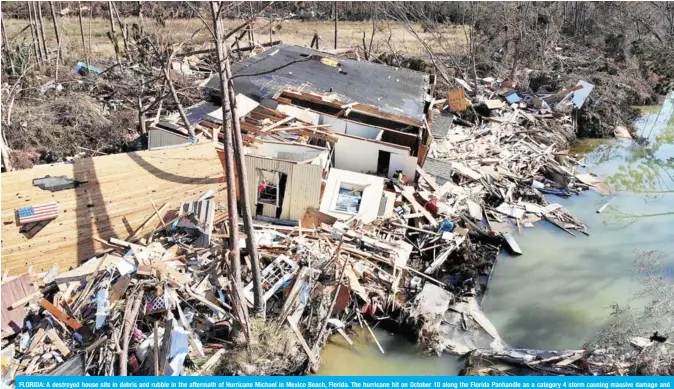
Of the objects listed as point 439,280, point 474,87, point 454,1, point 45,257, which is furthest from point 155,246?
point 454,1

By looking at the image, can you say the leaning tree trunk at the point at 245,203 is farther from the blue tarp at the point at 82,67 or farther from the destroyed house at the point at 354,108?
the blue tarp at the point at 82,67

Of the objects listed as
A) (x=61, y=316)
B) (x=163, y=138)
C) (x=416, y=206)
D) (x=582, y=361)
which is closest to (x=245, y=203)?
(x=61, y=316)

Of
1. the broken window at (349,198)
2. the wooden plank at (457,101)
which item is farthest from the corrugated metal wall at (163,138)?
the wooden plank at (457,101)

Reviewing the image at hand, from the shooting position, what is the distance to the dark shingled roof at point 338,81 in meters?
19.2

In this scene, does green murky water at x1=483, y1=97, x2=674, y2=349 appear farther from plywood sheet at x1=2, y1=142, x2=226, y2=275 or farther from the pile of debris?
plywood sheet at x1=2, y1=142, x2=226, y2=275

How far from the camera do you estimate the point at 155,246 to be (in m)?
12.6

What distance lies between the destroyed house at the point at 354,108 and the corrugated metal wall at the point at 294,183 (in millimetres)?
3155

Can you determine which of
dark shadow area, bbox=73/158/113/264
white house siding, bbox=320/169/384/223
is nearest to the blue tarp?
dark shadow area, bbox=73/158/113/264

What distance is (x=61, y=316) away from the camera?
10.8 metres

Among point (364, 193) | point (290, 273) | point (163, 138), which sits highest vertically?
point (163, 138)

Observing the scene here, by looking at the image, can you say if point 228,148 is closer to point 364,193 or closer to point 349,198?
point 349,198

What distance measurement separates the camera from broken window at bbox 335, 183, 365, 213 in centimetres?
1531

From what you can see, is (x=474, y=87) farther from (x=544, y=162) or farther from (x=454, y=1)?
(x=454, y=1)

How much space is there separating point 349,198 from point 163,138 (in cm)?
626
